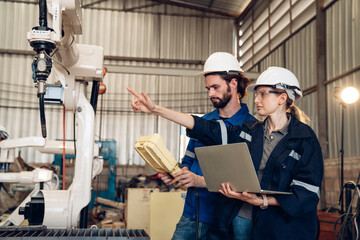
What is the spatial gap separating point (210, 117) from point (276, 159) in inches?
27.9

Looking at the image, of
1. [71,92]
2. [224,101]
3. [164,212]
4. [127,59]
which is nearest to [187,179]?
[224,101]

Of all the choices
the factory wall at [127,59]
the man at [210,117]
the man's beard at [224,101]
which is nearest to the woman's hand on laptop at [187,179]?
the man at [210,117]

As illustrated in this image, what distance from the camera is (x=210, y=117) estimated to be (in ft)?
7.95

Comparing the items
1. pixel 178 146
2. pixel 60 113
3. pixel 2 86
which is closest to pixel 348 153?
pixel 178 146

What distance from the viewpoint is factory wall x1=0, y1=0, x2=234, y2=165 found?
1005 centimetres

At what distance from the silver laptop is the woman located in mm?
54

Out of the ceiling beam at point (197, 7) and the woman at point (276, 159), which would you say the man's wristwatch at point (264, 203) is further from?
the ceiling beam at point (197, 7)

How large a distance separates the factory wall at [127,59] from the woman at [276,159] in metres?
8.31

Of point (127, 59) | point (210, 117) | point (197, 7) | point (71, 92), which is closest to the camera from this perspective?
point (71, 92)

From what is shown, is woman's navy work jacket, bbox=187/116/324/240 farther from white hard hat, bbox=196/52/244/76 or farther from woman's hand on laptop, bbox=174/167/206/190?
white hard hat, bbox=196/52/244/76

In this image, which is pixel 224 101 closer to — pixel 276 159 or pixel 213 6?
pixel 276 159

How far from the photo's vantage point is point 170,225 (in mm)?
4699

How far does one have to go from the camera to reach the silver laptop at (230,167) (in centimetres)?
166

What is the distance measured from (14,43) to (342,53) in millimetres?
7923
